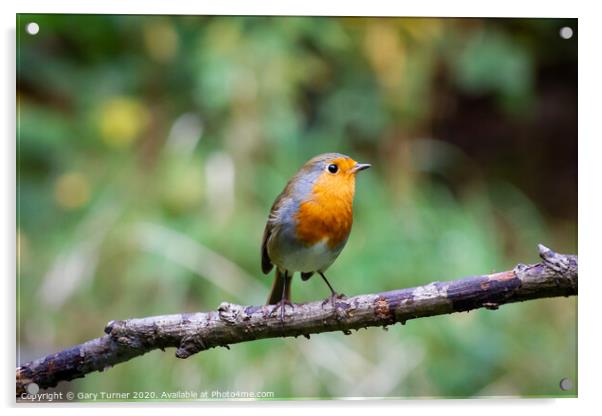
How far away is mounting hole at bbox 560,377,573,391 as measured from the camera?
9.20 ft

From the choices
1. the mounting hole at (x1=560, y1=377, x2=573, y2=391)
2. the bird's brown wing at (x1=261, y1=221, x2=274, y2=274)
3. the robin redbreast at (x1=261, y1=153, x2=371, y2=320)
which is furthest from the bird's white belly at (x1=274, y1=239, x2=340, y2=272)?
the mounting hole at (x1=560, y1=377, x2=573, y2=391)

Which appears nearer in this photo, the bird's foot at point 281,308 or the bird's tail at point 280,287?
the bird's foot at point 281,308

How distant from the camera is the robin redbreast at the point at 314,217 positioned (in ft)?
8.21

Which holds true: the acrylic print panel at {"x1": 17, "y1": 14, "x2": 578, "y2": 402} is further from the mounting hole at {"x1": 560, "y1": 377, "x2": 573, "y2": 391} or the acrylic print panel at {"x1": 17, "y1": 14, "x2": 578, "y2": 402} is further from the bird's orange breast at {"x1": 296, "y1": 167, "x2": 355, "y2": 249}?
Result: the bird's orange breast at {"x1": 296, "y1": 167, "x2": 355, "y2": 249}

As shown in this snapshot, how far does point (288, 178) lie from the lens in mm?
3189

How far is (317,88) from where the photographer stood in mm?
3305

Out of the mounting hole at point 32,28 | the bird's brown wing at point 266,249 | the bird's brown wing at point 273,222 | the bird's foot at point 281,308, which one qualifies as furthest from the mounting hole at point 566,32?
the mounting hole at point 32,28

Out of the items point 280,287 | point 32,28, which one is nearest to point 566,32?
point 280,287

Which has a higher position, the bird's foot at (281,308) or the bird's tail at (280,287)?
the bird's tail at (280,287)

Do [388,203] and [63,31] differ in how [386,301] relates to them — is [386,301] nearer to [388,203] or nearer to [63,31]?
[388,203]

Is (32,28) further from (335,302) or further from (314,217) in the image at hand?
(335,302)

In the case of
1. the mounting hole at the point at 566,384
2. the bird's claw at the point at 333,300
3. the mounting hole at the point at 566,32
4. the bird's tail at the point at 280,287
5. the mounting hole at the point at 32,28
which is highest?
the mounting hole at the point at 566,32

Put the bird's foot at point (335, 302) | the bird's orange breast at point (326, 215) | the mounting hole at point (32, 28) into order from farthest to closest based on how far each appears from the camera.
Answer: the mounting hole at point (32, 28) → the bird's orange breast at point (326, 215) → the bird's foot at point (335, 302)

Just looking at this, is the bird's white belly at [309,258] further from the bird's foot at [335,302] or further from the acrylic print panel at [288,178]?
the acrylic print panel at [288,178]
